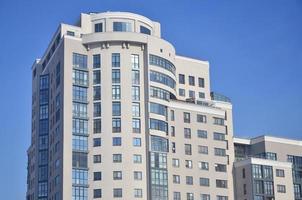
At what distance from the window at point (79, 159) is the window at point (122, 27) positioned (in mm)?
20303

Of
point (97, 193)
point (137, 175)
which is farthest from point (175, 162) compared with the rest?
point (97, 193)

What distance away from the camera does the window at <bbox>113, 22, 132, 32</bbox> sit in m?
99.6

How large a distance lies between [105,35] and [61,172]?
21.7 meters

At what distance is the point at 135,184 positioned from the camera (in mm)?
92562

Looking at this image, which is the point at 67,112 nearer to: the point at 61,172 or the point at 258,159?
the point at 61,172

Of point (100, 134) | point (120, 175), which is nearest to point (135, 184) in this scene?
point (120, 175)

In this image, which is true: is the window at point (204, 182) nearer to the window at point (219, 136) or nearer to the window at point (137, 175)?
the window at point (219, 136)

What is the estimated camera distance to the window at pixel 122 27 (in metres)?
99.6

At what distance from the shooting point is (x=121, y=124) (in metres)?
94.6

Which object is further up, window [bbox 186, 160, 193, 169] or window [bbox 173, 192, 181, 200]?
window [bbox 186, 160, 193, 169]

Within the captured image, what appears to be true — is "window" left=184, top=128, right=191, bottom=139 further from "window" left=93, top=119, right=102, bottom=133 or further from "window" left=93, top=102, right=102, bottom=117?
"window" left=93, top=102, right=102, bottom=117

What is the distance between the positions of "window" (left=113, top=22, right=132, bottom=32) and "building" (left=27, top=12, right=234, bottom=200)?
16 cm

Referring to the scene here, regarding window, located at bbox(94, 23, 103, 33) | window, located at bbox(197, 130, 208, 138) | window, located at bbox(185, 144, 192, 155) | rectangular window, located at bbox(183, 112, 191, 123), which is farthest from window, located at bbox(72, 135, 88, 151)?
window, located at bbox(197, 130, 208, 138)

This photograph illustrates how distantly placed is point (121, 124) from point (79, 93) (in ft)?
26.3
